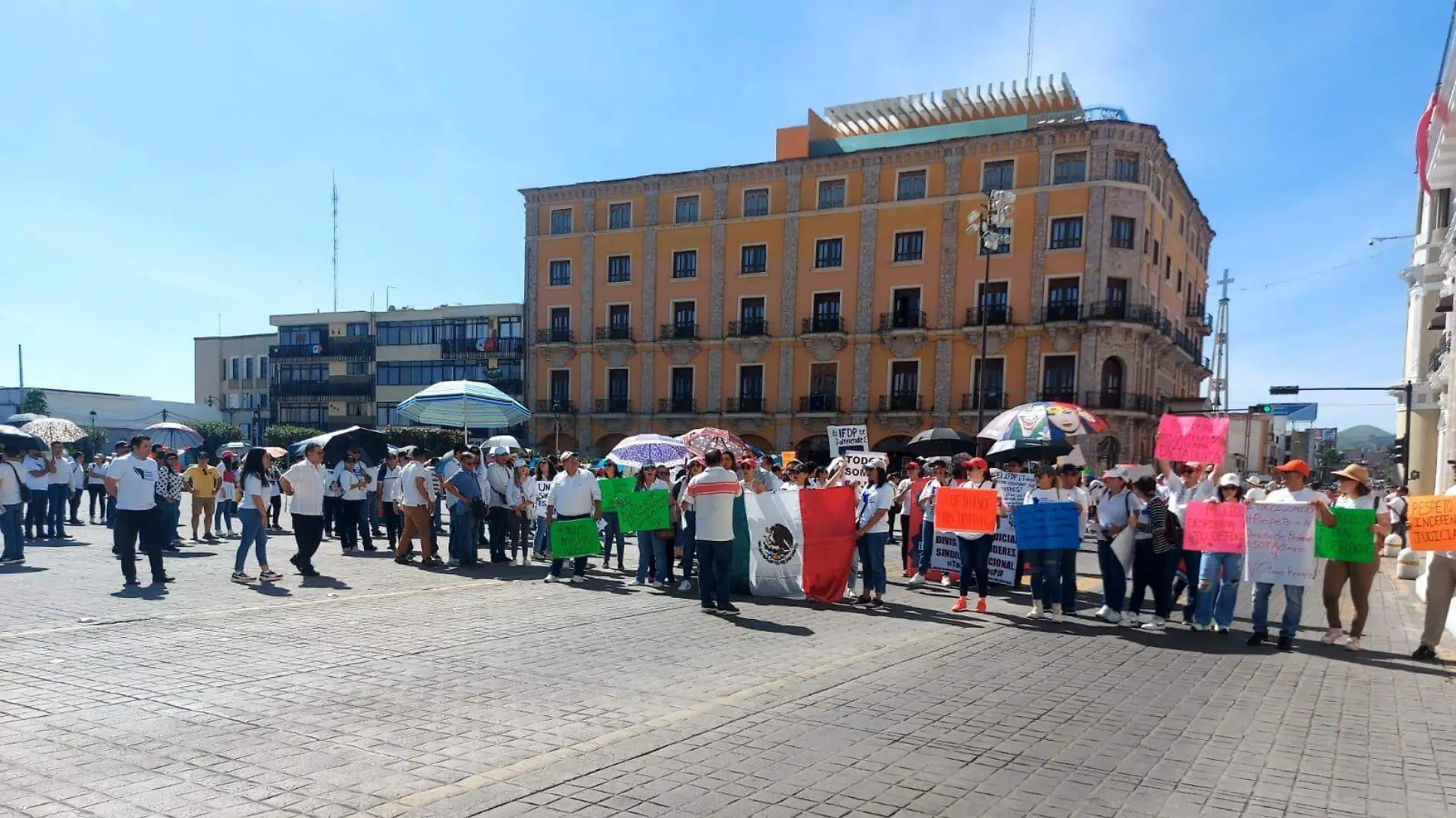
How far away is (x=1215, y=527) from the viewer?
30.0ft

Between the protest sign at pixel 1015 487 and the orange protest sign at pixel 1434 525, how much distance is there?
15.0 ft

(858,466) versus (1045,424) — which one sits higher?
(1045,424)

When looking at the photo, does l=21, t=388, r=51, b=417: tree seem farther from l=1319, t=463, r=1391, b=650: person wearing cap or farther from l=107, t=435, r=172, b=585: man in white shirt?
l=1319, t=463, r=1391, b=650: person wearing cap

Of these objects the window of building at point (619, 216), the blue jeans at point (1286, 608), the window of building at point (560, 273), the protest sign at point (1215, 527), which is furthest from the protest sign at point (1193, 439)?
the window of building at point (560, 273)

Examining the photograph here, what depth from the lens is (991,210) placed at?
19953 millimetres

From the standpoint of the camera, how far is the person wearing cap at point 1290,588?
8609 millimetres

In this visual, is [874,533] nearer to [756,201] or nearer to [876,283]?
[876,283]

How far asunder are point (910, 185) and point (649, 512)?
36.6 m

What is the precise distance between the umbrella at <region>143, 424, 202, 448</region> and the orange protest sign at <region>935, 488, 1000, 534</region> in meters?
21.9

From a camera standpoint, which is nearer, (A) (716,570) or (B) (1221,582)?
(B) (1221,582)

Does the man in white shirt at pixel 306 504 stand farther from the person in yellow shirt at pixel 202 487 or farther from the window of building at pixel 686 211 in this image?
the window of building at pixel 686 211

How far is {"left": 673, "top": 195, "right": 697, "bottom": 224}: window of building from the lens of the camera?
162 feet

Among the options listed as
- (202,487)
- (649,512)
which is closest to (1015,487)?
(649,512)

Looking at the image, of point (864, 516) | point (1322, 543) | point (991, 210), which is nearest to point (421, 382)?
point (991, 210)
